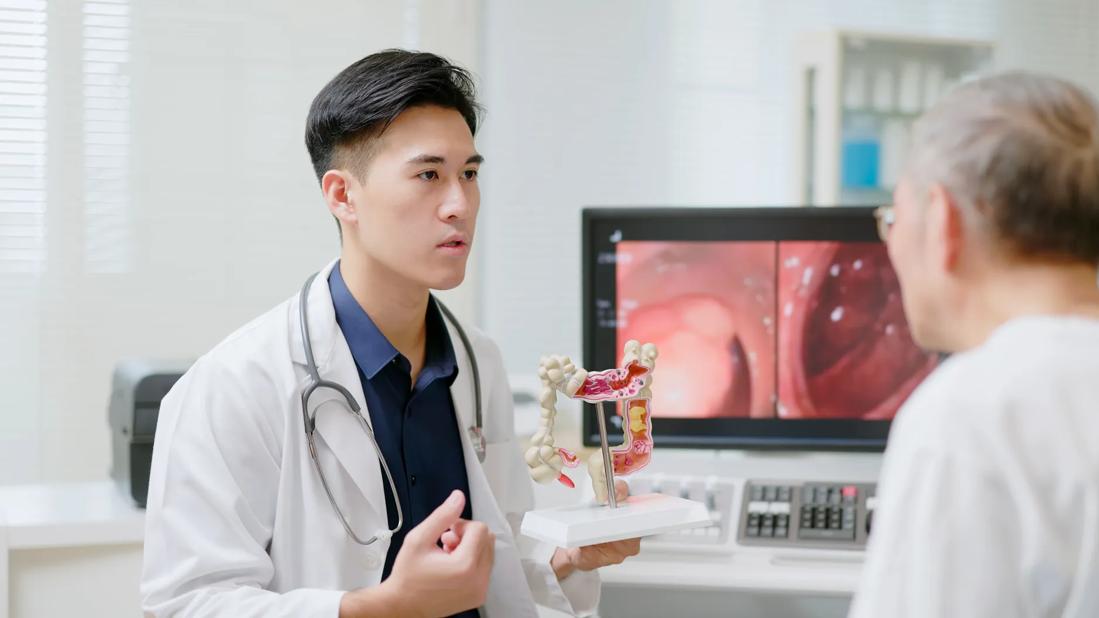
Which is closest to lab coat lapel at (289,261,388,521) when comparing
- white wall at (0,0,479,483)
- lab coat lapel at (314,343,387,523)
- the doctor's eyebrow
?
lab coat lapel at (314,343,387,523)

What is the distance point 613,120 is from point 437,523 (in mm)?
2106

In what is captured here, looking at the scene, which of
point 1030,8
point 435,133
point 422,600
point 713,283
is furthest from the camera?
point 1030,8

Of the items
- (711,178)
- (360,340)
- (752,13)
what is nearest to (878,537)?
(360,340)

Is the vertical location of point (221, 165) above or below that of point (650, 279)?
above

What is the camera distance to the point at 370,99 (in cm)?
147

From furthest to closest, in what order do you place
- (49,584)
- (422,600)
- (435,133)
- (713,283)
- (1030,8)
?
(1030,8)
(713,283)
(49,584)
(435,133)
(422,600)

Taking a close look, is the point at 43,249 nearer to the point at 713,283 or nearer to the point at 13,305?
the point at 13,305

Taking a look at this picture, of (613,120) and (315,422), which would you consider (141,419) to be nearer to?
(315,422)

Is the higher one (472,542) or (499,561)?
(472,542)

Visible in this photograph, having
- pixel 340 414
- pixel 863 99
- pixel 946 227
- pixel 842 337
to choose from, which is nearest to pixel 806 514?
pixel 842 337

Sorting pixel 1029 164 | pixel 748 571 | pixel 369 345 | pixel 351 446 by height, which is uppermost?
pixel 1029 164

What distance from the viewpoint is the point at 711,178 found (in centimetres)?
334

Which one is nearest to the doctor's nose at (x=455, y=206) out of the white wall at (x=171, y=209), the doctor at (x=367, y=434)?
the doctor at (x=367, y=434)

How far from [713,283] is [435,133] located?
663mm
